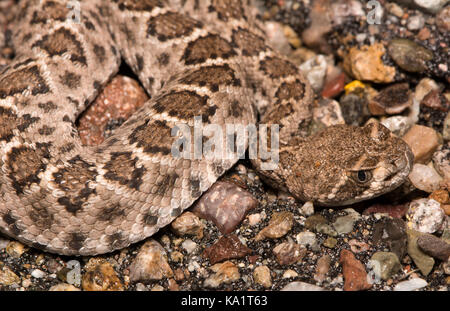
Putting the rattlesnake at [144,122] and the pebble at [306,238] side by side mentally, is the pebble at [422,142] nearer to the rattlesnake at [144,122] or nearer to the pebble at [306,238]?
the rattlesnake at [144,122]

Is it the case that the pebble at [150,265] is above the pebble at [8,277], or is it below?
above

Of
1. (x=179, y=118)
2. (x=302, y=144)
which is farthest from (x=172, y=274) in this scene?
(x=302, y=144)

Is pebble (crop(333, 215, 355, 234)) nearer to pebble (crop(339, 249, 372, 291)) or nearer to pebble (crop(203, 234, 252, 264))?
pebble (crop(339, 249, 372, 291))

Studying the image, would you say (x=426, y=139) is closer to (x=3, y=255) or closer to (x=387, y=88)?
(x=387, y=88)

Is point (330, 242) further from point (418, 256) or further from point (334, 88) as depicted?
point (334, 88)

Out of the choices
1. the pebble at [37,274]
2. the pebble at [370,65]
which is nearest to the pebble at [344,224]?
the pebble at [370,65]
